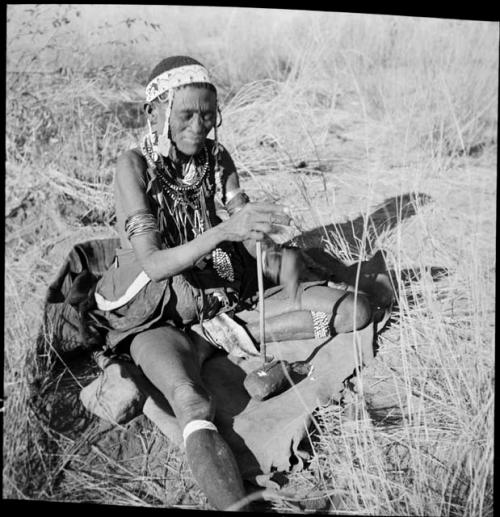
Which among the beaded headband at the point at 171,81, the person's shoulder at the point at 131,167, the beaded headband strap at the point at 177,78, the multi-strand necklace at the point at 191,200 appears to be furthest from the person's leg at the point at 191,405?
the beaded headband strap at the point at 177,78

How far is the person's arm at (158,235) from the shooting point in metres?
2.59

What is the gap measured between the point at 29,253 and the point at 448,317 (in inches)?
81.2

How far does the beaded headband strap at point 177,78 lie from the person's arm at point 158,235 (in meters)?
0.29

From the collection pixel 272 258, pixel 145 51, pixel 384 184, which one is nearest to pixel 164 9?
pixel 145 51

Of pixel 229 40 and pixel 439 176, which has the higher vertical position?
pixel 229 40

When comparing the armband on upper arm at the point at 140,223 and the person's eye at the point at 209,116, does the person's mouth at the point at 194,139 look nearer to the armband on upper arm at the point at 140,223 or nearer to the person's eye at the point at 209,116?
the person's eye at the point at 209,116

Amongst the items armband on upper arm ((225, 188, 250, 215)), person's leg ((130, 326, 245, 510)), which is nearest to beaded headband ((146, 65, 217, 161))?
armband on upper arm ((225, 188, 250, 215))

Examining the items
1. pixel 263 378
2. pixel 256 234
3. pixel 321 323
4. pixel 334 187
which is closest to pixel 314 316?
pixel 321 323

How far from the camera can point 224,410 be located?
8.94 ft

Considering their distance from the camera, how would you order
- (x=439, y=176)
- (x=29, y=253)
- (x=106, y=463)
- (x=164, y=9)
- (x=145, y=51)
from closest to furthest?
(x=106, y=463), (x=29, y=253), (x=439, y=176), (x=145, y=51), (x=164, y=9)

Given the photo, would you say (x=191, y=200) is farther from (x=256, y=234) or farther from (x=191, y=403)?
(x=191, y=403)

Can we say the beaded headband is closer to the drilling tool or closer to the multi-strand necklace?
the multi-strand necklace

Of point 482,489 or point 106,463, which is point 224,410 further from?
point 482,489

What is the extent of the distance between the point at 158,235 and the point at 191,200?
0.36 meters
